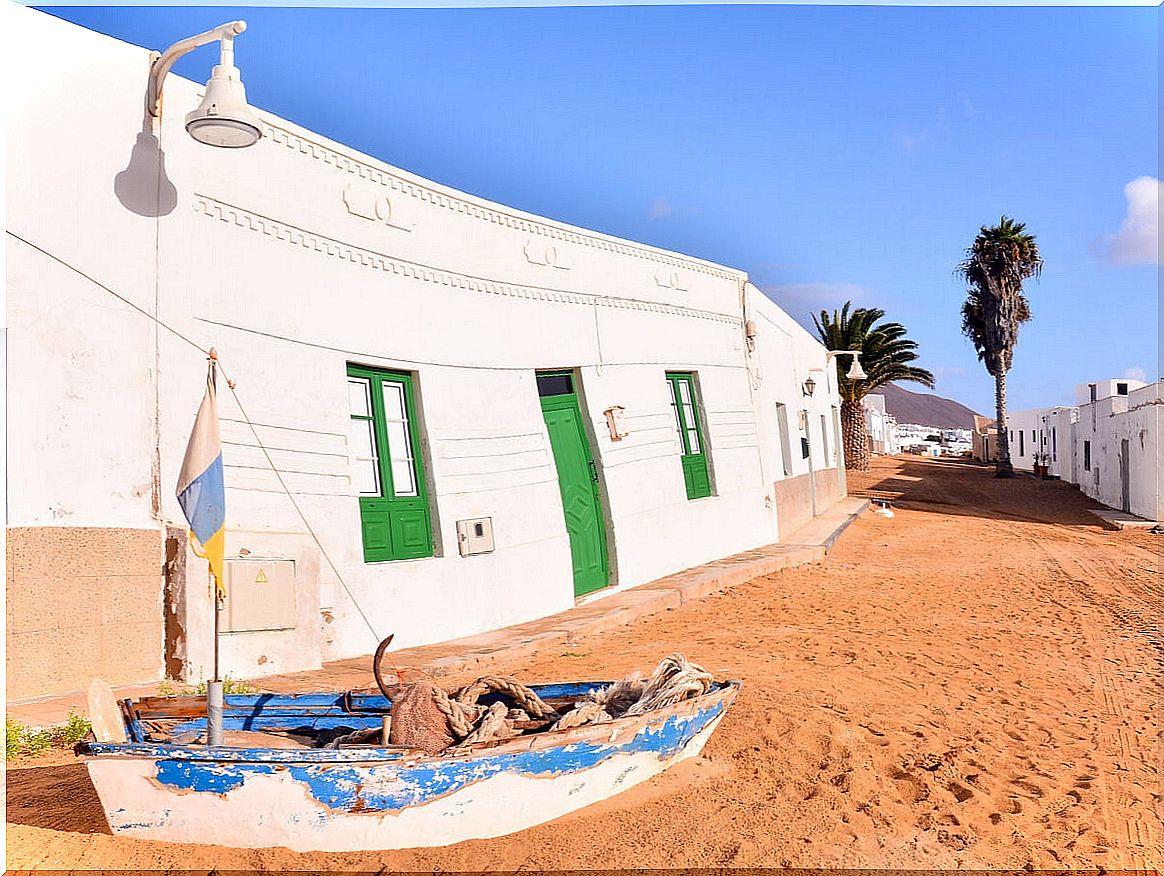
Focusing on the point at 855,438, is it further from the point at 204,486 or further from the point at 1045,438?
the point at 204,486

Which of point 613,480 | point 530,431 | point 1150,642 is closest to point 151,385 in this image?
point 530,431

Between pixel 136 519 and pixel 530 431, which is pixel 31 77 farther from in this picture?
pixel 530 431

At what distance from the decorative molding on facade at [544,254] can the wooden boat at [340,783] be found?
→ 5.85m

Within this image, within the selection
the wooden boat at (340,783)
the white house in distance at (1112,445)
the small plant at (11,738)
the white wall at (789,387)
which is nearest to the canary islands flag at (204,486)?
the wooden boat at (340,783)

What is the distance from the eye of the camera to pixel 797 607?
980 centimetres

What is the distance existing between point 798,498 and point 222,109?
1330cm

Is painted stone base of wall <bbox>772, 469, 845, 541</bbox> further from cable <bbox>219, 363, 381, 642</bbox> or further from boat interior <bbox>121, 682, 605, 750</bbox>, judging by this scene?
boat interior <bbox>121, 682, 605, 750</bbox>

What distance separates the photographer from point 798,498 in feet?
54.3

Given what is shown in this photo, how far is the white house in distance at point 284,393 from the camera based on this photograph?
5.27m

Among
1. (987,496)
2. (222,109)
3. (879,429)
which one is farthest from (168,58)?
(879,429)

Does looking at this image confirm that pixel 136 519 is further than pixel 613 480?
No

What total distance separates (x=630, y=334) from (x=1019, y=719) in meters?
6.30

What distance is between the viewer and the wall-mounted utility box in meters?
7.81

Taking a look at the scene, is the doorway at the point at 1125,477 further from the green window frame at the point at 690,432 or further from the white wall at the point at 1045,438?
the green window frame at the point at 690,432
